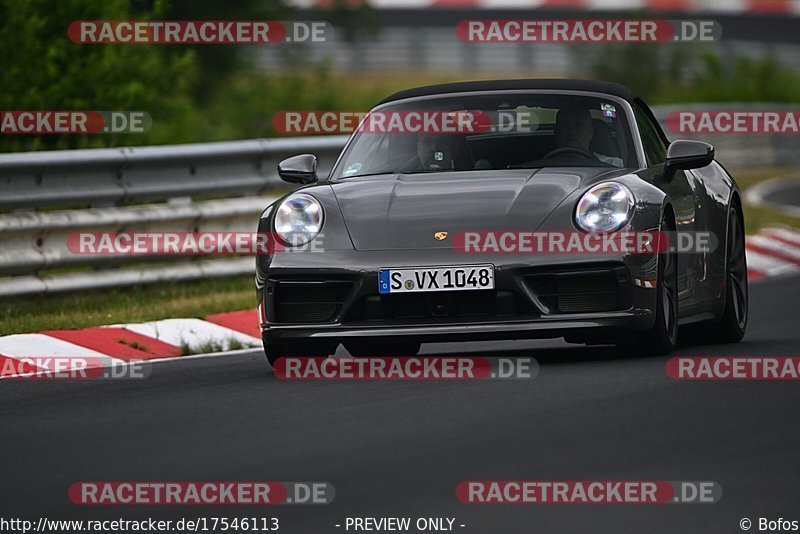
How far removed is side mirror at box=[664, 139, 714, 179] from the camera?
29.0 ft

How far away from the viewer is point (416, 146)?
361 inches

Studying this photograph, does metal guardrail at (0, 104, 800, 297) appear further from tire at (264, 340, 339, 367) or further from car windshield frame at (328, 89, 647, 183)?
tire at (264, 340, 339, 367)

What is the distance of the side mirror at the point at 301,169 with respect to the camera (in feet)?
30.5

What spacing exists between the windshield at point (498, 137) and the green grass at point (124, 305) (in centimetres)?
207

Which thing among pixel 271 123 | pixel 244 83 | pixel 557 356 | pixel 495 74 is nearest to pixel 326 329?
pixel 557 356

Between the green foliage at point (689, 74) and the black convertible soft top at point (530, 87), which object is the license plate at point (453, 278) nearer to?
the black convertible soft top at point (530, 87)

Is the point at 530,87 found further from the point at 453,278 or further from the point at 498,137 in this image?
the point at 453,278

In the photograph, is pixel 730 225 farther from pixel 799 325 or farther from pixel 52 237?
pixel 52 237

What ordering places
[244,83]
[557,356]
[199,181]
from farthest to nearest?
[244,83] → [199,181] → [557,356]

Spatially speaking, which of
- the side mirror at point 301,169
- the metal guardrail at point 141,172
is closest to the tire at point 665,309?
the side mirror at point 301,169

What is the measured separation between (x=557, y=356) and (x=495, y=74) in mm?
37575

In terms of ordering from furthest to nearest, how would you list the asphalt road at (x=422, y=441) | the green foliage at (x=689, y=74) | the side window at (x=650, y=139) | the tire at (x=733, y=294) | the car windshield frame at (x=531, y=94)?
the green foliage at (x=689, y=74) < the tire at (x=733, y=294) < the side window at (x=650, y=139) < the car windshield frame at (x=531, y=94) < the asphalt road at (x=422, y=441)

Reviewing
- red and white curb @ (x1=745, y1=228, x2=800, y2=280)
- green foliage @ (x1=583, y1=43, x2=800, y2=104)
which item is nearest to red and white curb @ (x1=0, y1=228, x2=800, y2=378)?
red and white curb @ (x1=745, y1=228, x2=800, y2=280)

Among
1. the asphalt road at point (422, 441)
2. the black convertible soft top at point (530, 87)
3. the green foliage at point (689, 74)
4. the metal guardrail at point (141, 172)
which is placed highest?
the green foliage at point (689, 74)
